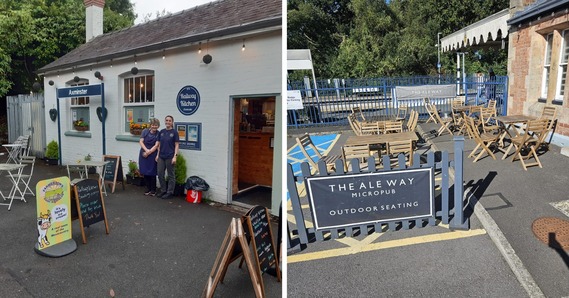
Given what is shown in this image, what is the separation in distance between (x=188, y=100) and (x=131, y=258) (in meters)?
2.93

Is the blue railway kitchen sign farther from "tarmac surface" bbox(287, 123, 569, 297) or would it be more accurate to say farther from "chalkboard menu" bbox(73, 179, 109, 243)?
"chalkboard menu" bbox(73, 179, 109, 243)

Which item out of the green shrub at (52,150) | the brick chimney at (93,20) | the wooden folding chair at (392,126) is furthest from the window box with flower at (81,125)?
the wooden folding chair at (392,126)

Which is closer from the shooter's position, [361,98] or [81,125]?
[81,125]

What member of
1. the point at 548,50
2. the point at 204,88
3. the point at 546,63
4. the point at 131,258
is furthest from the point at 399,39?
the point at 131,258

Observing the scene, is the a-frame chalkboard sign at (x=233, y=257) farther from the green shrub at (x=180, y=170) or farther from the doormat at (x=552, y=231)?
the green shrub at (x=180, y=170)

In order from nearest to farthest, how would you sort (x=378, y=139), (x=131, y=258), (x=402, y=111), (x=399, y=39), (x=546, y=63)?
(x=131, y=258) → (x=378, y=139) → (x=546, y=63) → (x=402, y=111) → (x=399, y=39)

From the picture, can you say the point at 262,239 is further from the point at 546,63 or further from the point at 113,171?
the point at 546,63

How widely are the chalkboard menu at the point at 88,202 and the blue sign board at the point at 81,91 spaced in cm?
366

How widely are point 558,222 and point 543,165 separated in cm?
214

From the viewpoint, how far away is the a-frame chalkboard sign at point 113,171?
21.5ft

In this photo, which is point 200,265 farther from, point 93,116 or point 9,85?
point 9,85

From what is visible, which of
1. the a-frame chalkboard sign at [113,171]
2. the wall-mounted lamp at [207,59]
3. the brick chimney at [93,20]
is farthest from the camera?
the brick chimney at [93,20]

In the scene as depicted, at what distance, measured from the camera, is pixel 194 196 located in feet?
19.0

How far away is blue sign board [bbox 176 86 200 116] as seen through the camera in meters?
5.97
